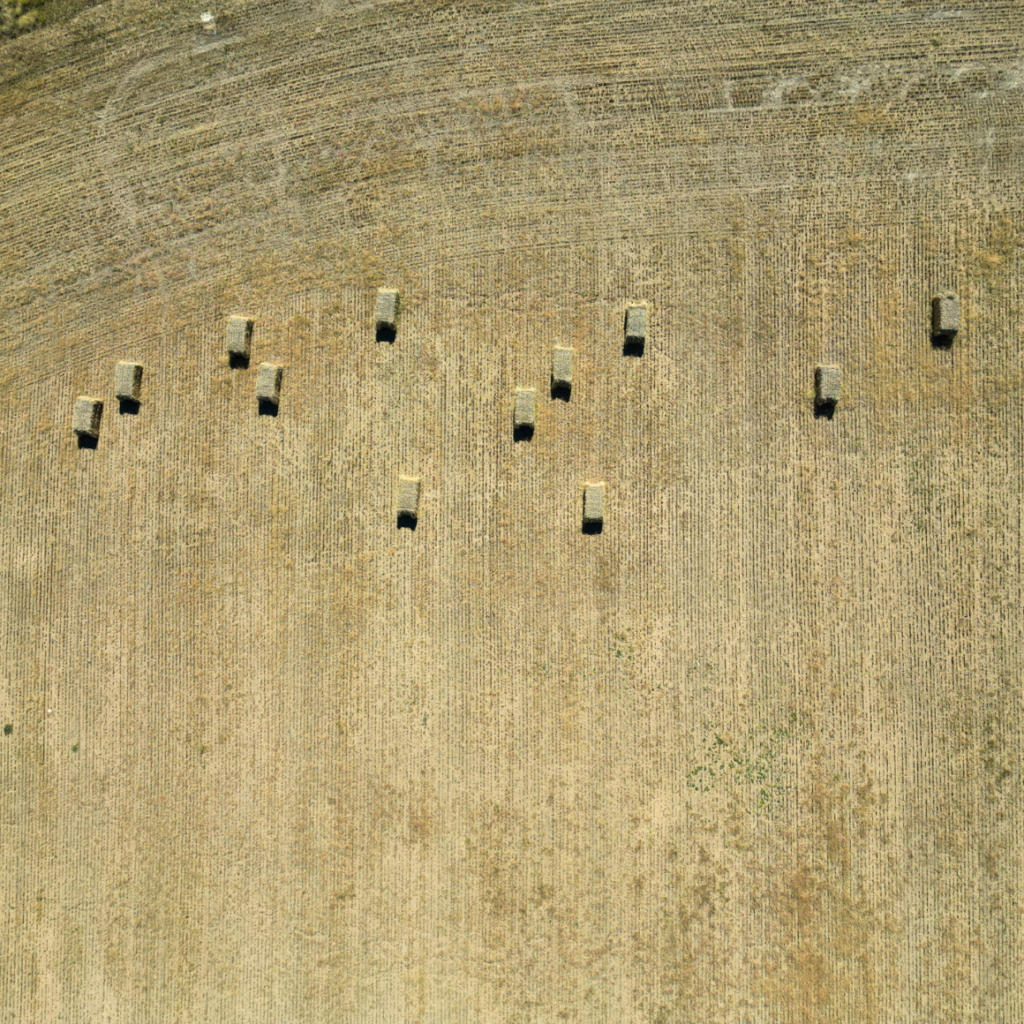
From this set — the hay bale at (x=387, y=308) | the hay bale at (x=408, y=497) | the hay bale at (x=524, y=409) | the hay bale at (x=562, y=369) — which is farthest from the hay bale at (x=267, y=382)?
the hay bale at (x=562, y=369)

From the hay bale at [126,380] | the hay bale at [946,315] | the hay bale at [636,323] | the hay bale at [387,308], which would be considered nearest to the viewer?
the hay bale at [946,315]

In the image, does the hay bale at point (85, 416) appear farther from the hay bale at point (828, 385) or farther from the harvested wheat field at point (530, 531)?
the hay bale at point (828, 385)

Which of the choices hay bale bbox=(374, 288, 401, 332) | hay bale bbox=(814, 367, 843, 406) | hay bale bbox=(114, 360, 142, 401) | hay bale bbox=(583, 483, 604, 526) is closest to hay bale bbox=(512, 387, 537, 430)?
hay bale bbox=(583, 483, 604, 526)

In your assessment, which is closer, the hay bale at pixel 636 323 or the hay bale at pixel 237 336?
the hay bale at pixel 636 323

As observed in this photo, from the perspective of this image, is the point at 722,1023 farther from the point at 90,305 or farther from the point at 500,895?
the point at 90,305

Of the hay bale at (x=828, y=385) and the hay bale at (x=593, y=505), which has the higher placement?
the hay bale at (x=828, y=385)

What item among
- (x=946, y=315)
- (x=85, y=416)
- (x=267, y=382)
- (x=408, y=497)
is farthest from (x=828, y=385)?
(x=85, y=416)

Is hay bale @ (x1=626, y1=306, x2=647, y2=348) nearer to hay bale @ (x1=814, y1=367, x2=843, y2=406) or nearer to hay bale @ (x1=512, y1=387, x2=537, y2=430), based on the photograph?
hay bale @ (x1=512, y1=387, x2=537, y2=430)
